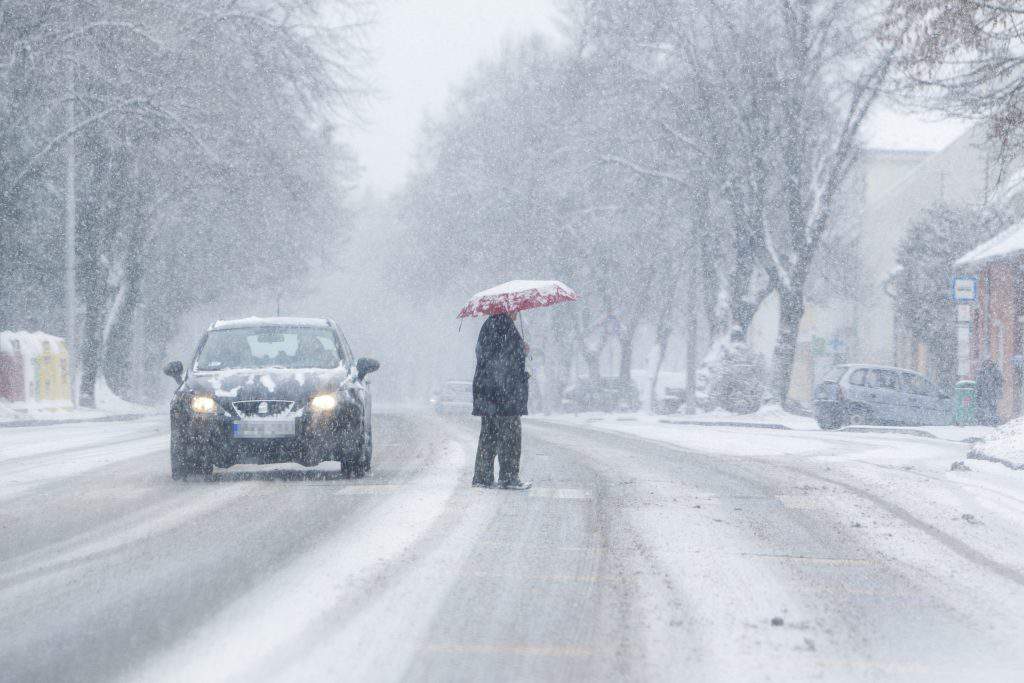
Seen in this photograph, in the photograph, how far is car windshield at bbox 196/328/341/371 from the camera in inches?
553

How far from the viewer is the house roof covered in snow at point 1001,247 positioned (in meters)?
31.8

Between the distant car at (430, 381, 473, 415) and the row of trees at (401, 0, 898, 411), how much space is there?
404cm

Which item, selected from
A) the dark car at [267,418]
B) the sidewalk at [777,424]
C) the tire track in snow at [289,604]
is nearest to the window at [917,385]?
the sidewalk at [777,424]

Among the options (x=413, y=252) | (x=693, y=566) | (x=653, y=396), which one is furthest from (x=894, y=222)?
(x=693, y=566)

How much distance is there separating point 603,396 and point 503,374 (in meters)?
37.8

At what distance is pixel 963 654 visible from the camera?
5883 millimetres

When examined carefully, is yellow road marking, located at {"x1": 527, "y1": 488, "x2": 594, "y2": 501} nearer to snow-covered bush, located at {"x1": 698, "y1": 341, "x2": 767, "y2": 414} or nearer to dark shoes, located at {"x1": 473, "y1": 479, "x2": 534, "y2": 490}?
dark shoes, located at {"x1": 473, "y1": 479, "x2": 534, "y2": 490}

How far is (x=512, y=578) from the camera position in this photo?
24.8 ft

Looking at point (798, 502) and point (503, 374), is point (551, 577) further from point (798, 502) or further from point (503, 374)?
point (503, 374)

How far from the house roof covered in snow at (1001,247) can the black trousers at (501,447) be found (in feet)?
71.7

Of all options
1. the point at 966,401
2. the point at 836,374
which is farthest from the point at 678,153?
the point at 966,401

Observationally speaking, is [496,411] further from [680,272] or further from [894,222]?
[894,222]

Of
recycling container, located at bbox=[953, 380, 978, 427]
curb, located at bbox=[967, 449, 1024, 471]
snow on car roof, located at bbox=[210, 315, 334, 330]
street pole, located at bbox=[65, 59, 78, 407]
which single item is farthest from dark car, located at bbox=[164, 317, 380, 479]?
street pole, located at bbox=[65, 59, 78, 407]

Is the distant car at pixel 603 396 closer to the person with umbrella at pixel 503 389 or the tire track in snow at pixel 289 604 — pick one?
the person with umbrella at pixel 503 389
